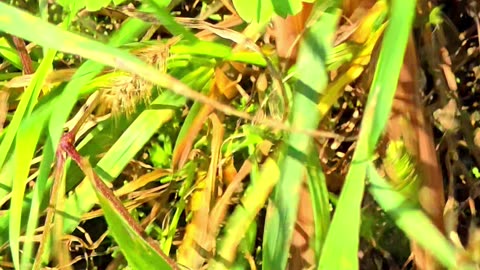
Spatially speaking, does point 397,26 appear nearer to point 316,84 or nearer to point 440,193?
point 316,84

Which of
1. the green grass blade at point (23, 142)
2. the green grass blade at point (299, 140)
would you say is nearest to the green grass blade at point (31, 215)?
the green grass blade at point (23, 142)

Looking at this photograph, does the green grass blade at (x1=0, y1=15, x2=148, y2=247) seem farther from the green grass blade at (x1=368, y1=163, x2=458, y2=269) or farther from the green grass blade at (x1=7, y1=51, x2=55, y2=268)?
the green grass blade at (x1=368, y1=163, x2=458, y2=269)

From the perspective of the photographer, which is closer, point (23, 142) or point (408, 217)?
point (408, 217)

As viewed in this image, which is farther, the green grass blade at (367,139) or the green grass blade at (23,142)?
the green grass blade at (23,142)

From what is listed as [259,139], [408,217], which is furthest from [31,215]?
[408,217]

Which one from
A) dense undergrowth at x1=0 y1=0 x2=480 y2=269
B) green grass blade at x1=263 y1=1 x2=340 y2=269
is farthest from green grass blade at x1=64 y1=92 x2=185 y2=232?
green grass blade at x1=263 y1=1 x2=340 y2=269

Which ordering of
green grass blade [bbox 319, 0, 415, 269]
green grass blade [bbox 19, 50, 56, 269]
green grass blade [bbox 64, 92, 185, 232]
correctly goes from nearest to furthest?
green grass blade [bbox 319, 0, 415, 269] → green grass blade [bbox 19, 50, 56, 269] → green grass blade [bbox 64, 92, 185, 232]

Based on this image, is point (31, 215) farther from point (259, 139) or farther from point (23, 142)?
point (259, 139)

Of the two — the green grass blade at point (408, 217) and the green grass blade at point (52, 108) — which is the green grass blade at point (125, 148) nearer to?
the green grass blade at point (52, 108)
